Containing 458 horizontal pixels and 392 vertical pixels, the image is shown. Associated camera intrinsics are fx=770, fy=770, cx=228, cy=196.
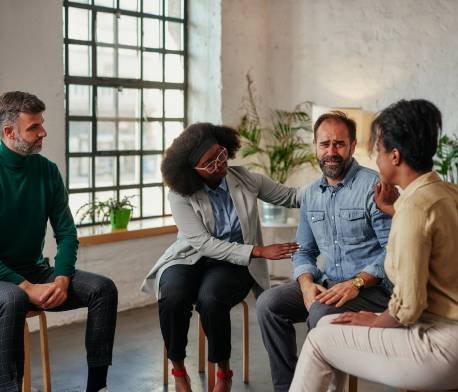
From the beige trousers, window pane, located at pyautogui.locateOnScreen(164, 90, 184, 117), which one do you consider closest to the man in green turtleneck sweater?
the beige trousers

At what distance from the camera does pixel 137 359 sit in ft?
13.9

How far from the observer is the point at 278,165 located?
5.94 meters

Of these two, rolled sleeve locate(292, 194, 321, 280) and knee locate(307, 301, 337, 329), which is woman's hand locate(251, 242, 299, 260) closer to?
rolled sleeve locate(292, 194, 321, 280)

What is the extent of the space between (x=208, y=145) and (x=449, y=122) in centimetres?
237

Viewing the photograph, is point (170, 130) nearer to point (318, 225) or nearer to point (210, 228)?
point (210, 228)

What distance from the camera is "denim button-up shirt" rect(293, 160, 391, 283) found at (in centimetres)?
318

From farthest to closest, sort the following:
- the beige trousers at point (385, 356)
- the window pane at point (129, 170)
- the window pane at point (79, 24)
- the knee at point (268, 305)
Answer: the window pane at point (129, 170) < the window pane at point (79, 24) < the knee at point (268, 305) < the beige trousers at point (385, 356)

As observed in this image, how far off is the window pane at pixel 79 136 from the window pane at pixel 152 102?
55 centimetres

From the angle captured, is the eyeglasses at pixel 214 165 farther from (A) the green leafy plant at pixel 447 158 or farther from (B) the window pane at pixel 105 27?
(B) the window pane at pixel 105 27

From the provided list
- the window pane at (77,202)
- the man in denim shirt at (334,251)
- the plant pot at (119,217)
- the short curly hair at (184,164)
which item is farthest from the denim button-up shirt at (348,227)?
the window pane at (77,202)

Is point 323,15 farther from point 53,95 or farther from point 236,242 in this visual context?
point 236,242

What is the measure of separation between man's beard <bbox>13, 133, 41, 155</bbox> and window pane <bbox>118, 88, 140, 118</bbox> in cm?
224

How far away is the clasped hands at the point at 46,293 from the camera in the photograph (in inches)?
128

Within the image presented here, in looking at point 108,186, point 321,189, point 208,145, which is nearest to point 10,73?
point 108,186
